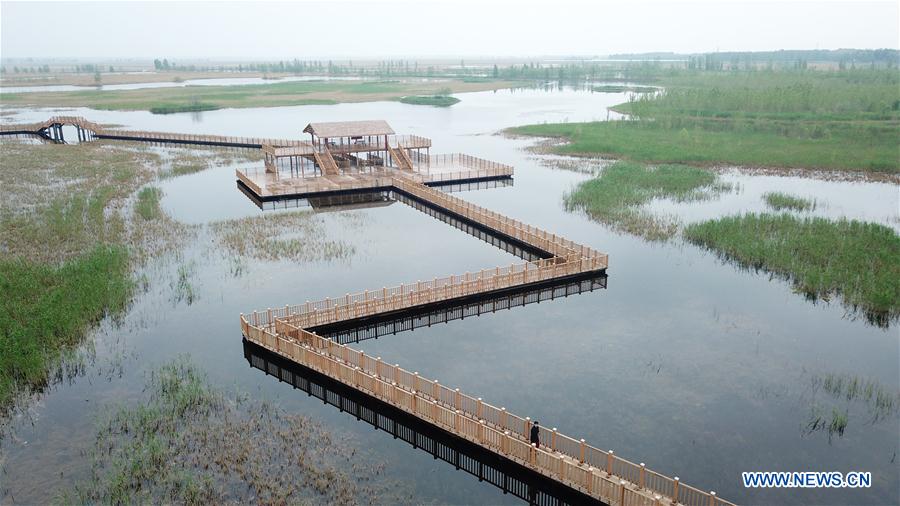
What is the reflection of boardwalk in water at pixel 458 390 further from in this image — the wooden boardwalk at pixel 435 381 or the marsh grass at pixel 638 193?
the marsh grass at pixel 638 193

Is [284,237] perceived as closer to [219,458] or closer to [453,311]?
[453,311]

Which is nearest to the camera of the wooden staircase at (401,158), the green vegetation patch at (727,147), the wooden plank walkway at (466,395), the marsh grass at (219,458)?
the wooden plank walkway at (466,395)

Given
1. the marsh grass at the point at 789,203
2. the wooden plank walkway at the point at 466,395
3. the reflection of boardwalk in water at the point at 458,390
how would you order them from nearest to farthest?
the wooden plank walkway at the point at 466,395 → the reflection of boardwalk in water at the point at 458,390 → the marsh grass at the point at 789,203

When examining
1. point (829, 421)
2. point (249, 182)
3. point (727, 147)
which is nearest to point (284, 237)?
point (249, 182)

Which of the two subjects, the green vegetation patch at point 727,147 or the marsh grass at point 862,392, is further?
the green vegetation patch at point 727,147

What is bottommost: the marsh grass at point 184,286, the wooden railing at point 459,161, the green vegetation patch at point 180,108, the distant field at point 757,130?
the marsh grass at point 184,286

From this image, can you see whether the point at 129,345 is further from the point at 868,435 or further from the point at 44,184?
the point at 44,184

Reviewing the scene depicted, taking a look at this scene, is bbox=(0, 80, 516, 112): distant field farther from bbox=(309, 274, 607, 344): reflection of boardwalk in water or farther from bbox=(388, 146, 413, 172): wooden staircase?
bbox=(309, 274, 607, 344): reflection of boardwalk in water

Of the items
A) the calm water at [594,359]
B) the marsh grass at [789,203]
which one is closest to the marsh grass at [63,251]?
the calm water at [594,359]
